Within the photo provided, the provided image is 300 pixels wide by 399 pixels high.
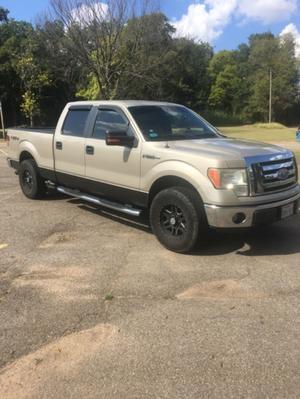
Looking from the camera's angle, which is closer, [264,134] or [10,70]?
[264,134]

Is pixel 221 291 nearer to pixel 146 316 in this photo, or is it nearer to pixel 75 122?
pixel 146 316

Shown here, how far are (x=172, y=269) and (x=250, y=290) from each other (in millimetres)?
930

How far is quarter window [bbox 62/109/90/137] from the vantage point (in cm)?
721

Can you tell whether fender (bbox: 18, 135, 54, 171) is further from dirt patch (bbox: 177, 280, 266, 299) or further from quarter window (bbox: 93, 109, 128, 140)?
dirt patch (bbox: 177, 280, 266, 299)

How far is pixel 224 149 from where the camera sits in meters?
5.52

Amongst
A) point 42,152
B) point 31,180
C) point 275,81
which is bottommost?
point 31,180

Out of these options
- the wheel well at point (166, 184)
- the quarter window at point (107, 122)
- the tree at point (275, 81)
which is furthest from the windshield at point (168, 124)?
the tree at point (275, 81)

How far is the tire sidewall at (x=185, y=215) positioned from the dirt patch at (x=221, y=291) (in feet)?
2.70

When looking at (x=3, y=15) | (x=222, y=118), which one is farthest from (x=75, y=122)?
(x=222, y=118)

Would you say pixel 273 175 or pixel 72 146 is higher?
pixel 72 146

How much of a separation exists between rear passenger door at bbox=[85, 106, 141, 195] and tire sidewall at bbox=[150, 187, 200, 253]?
0.56 m

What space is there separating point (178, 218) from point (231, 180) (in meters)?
0.83

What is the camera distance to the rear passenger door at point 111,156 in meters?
6.19

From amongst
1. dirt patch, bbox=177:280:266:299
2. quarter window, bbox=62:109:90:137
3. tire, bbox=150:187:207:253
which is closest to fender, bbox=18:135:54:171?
quarter window, bbox=62:109:90:137
